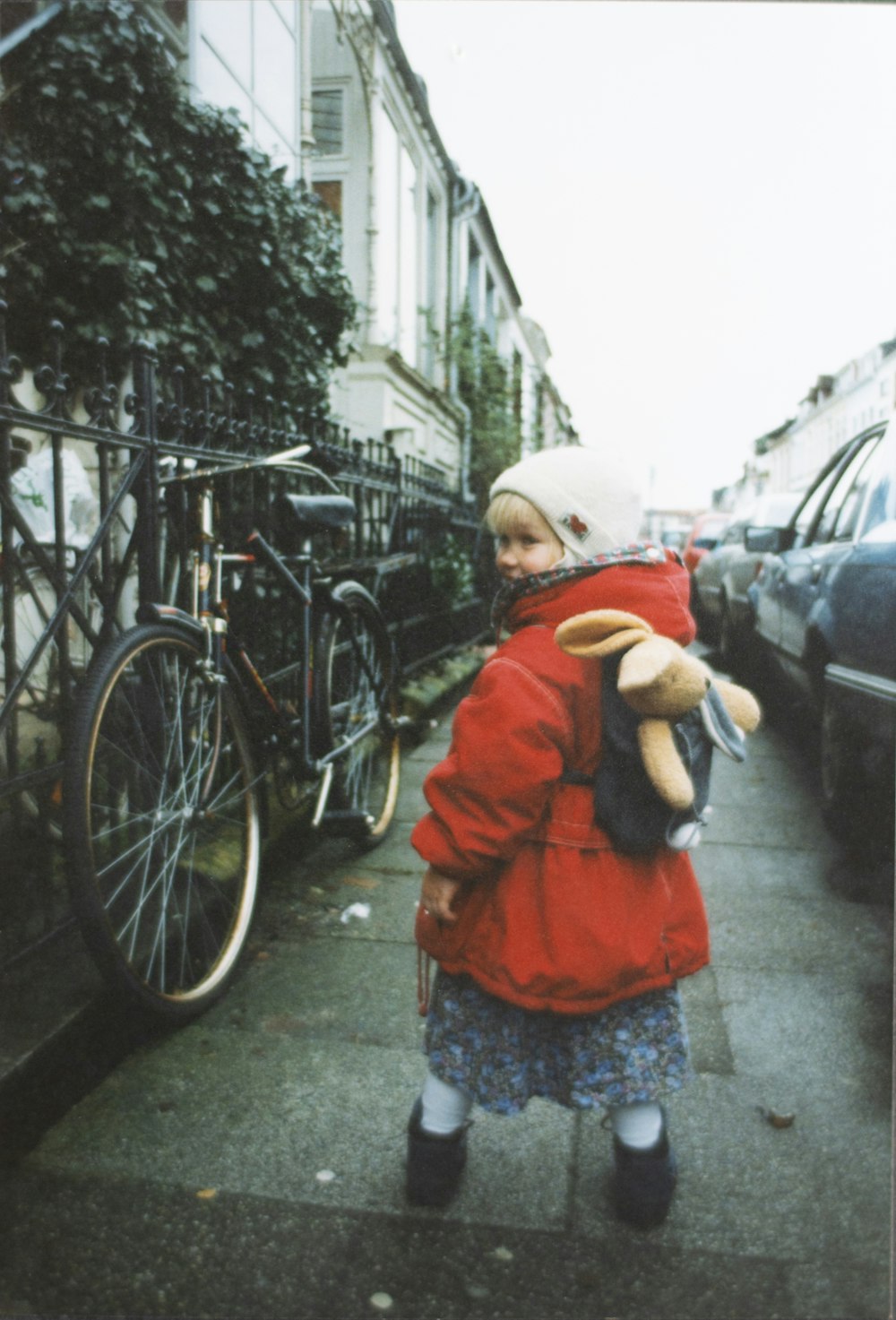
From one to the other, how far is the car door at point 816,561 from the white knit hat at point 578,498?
2491 mm

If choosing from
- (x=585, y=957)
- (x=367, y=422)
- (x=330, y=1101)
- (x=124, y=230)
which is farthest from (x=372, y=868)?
(x=367, y=422)

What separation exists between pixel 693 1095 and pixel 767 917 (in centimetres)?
119

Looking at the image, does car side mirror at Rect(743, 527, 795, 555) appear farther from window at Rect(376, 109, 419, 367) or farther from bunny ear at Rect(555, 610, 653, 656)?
bunny ear at Rect(555, 610, 653, 656)

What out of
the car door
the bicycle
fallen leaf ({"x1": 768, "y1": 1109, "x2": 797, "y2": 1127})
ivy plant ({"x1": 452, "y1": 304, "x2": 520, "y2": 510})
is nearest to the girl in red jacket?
fallen leaf ({"x1": 768, "y1": 1109, "x2": 797, "y2": 1127})

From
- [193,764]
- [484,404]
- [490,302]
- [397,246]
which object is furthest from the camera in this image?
[490,302]

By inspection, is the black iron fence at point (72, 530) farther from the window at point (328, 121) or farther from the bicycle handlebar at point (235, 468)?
the window at point (328, 121)

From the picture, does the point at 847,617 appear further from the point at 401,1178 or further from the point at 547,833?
the point at 401,1178

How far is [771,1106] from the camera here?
7.67 feet

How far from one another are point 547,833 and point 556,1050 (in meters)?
0.43

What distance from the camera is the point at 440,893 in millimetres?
1874

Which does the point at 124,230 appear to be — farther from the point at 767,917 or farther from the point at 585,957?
the point at 585,957

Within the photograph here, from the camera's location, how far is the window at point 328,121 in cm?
497

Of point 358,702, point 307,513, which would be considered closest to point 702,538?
point 358,702

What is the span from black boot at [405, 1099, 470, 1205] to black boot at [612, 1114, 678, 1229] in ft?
1.02
